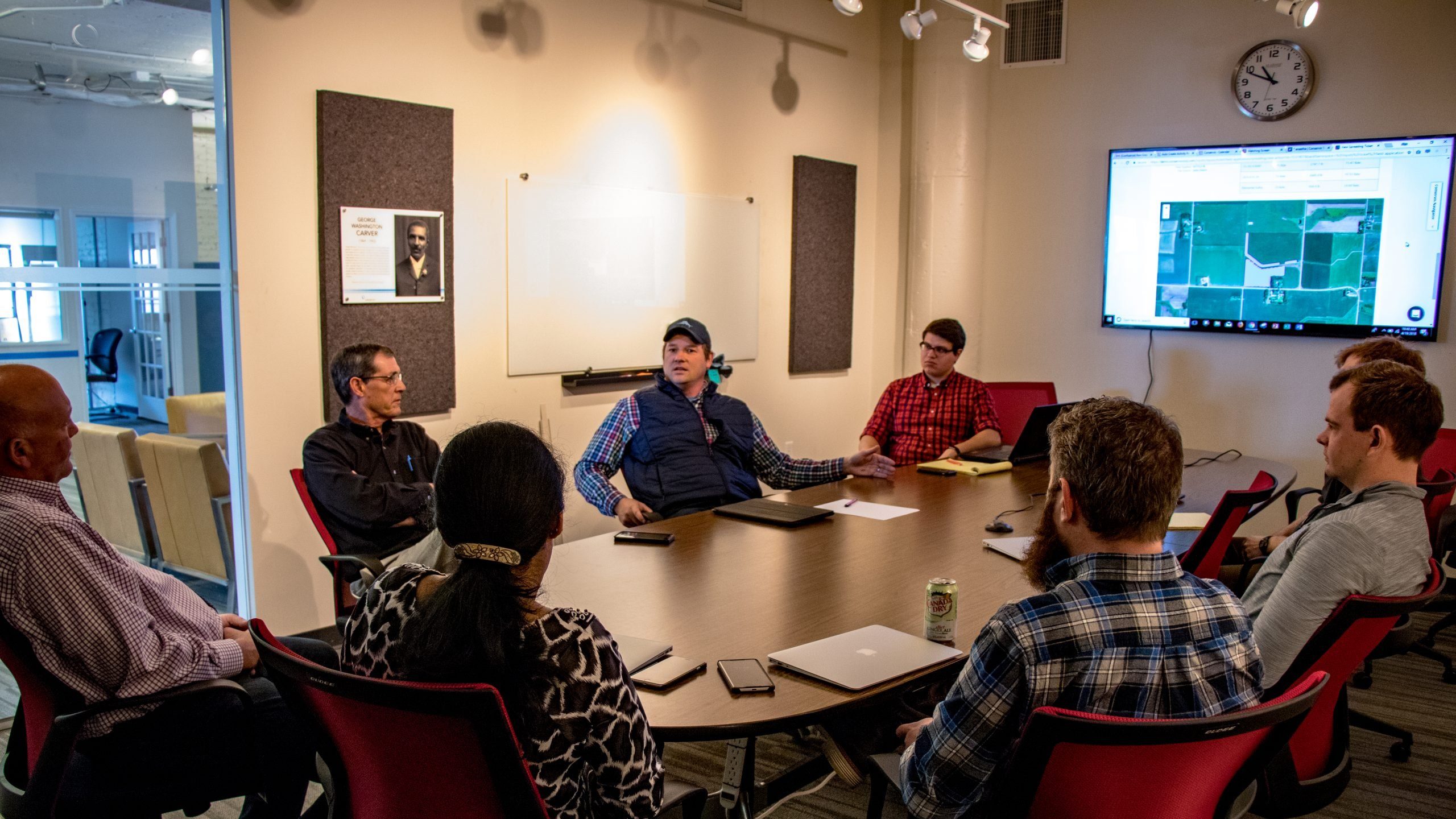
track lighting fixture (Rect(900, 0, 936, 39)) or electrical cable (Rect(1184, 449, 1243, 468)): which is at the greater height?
track lighting fixture (Rect(900, 0, 936, 39))

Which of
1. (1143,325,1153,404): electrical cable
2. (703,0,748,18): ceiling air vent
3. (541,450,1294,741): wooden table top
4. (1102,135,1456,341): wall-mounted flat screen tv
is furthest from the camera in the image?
(1143,325,1153,404): electrical cable

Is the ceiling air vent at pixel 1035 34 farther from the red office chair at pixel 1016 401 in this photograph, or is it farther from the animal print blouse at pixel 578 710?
the animal print blouse at pixel 578 710

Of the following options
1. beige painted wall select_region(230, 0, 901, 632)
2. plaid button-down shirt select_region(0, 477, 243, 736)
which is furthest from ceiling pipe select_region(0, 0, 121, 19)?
Answer: plaid button-down shirt select_region(0, 477, 243, 736)

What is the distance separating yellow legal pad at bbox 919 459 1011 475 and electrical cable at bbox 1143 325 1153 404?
7.33 feet

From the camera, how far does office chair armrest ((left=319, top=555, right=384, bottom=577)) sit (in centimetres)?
308

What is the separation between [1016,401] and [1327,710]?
3185 mm

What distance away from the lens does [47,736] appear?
6.19ft

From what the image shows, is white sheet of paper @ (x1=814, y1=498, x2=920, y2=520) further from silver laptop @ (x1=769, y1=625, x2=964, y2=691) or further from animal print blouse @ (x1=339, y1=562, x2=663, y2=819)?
animal print blouse @ (x1=339, y1=562, x2=663, y2=819)

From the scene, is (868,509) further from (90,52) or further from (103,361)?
(90,52)

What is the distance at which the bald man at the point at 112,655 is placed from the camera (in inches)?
75.4

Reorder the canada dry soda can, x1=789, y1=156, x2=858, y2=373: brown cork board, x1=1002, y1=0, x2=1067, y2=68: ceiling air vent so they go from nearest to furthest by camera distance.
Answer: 1. the canada dry soda can
2. x1=1002, y1=0, x2=1067, y2=68: ceiling air vent
3. x1=789, y1=156, x2=858, y2=373: brown cork board

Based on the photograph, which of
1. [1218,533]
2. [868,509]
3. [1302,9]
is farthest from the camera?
[1302,9]

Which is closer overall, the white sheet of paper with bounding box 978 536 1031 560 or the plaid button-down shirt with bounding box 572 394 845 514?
the white sheet of paper with bounding box 978 536 1031 560

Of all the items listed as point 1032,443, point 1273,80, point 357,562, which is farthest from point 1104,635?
point 1273,80
